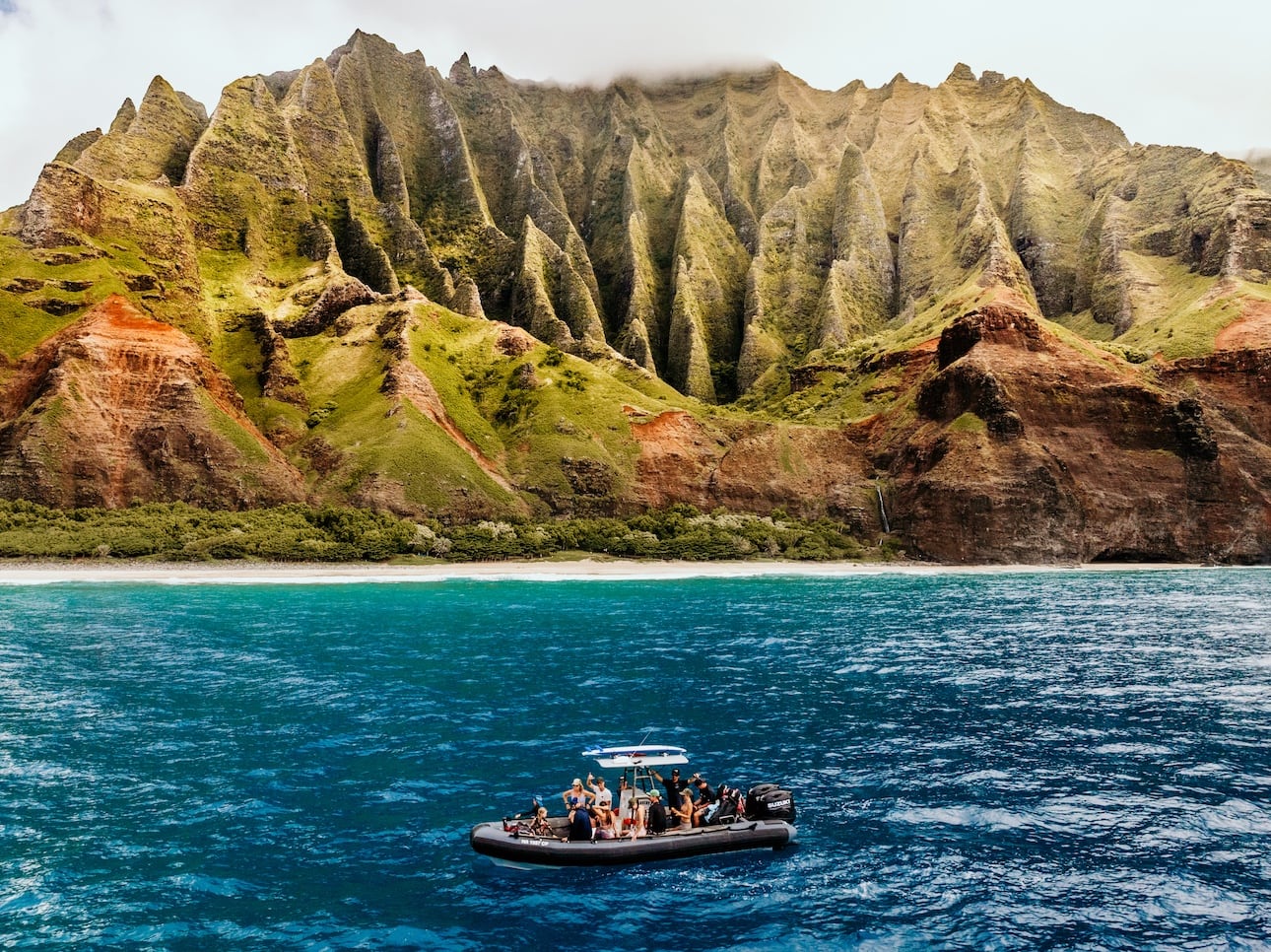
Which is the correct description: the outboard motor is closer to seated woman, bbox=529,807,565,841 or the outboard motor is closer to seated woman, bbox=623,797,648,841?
seated woman, bbox=623,797,648,841

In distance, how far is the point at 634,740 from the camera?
34.7 m

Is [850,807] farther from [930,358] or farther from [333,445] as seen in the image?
[930,358]

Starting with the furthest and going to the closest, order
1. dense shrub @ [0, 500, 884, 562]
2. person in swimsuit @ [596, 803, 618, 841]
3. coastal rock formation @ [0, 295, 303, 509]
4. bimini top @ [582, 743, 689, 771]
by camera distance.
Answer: coastal rock formation @ [0, 295, 303, 509] < dense shrub @ [0, 500, 884, 562] < bimini top @ [582, 743, 689, 771] < person in swimsuit @ [596, 803, 618, 841]

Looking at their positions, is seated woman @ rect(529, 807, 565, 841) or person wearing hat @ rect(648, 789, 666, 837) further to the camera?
person wearing hat @ rect(648, 789, 666, 837)

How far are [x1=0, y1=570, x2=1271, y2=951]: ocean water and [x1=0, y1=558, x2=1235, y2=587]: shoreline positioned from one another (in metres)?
37.9

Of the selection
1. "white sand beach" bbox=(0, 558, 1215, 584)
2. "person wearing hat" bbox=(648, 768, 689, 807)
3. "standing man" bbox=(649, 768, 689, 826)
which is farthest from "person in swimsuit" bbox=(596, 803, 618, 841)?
"white sand beach" bbox=(0, 558, 1215, 584)

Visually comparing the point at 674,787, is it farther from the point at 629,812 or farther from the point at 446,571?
the point at 446,571

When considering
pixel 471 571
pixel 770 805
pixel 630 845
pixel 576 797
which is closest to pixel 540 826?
pixel 576 797

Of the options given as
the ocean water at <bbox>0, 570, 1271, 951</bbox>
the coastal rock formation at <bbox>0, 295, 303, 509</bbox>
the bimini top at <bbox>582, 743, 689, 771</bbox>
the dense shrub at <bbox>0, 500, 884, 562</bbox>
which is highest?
the coastal rock formation at <bbox>0, 295, 303, 509</bbox>

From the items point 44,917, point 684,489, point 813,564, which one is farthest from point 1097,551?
point 44,917

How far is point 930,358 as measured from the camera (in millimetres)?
169375

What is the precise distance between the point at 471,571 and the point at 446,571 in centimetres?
353

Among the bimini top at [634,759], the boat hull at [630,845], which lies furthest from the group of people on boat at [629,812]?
the bimini top at [634,759]

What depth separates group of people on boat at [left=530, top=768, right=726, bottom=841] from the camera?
24.8 meters
